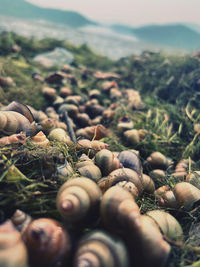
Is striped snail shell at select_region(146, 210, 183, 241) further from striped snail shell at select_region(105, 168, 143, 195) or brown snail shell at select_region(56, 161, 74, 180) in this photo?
brown snail shell at select_region(56, 161, 74, 180)

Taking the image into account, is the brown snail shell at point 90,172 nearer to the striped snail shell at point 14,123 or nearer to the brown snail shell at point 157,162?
the striped snail shell at point 14,123

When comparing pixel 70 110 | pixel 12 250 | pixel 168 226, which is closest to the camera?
pixel 12 250

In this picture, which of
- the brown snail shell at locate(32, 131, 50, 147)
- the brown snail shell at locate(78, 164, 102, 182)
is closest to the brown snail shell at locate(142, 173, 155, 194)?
the brown snail shell at locate(78, 164, 102, 182)

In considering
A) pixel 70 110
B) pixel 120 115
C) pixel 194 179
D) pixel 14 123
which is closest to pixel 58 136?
pixel 14 123

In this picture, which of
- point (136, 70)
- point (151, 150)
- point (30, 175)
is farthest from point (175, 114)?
point (30, 175)

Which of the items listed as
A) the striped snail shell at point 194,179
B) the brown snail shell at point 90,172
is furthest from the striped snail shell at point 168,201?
the brown snail shell at point 90,172

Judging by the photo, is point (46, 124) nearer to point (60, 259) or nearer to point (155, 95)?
point (60, 259)

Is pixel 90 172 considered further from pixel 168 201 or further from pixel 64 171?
pixel 168 201
